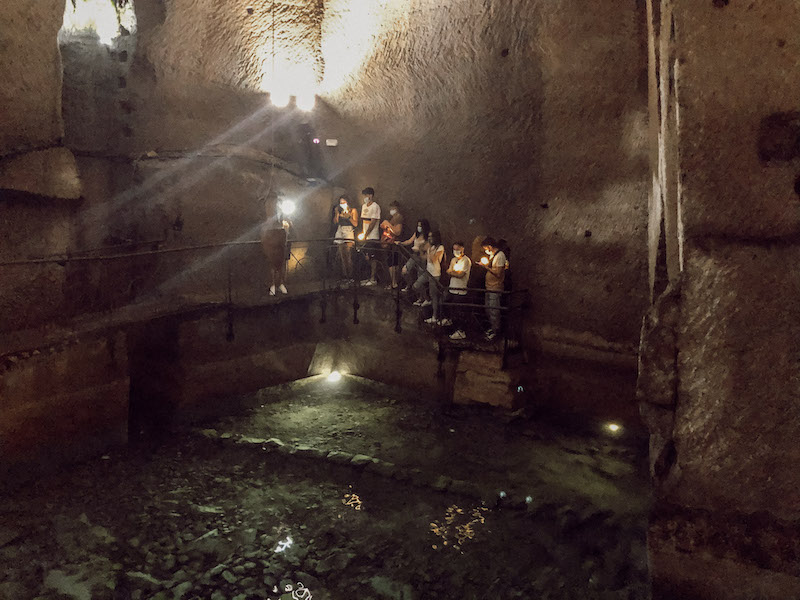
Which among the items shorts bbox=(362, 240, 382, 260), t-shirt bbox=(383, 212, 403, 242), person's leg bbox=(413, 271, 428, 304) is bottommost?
person's leg bbox=(413, 271, 428, 304)

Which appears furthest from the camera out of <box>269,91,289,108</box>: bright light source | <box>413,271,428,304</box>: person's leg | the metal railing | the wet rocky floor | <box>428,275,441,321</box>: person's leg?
<box>269,91,289,108</box>: bright light source

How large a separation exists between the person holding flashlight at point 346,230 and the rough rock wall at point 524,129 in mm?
753

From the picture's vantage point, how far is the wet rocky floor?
14.6ft

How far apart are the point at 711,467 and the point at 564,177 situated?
5652mm

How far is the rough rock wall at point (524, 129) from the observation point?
7.21 metres

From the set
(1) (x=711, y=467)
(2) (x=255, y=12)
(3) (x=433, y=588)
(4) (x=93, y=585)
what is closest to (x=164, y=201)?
(2) (x=255, y=12)

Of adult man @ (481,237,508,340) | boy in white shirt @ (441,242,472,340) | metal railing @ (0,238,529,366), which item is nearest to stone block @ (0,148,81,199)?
metal railing @ (0,238,529,366)

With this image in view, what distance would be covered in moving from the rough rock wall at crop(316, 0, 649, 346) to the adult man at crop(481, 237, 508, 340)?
0.50 metres

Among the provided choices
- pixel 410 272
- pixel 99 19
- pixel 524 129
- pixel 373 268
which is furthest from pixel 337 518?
pixel 99 19

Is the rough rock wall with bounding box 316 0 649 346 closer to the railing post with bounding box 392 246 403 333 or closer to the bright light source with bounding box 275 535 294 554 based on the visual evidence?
the railing post with bounding box 392 246 403 333

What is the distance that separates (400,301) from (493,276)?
4.91 feet

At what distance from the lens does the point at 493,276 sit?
807 centimetres

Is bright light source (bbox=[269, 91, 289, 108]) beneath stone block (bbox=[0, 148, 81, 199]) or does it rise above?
above

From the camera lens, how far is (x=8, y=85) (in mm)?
6262
